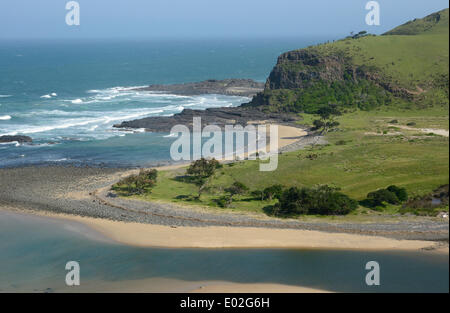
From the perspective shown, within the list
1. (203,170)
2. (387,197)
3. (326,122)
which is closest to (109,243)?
(203,170)

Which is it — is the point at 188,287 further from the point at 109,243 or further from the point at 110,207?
the point at 110,207

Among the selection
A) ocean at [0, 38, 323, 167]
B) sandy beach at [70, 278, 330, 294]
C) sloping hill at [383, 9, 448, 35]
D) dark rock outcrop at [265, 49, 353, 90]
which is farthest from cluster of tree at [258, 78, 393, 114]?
sandy beach at [70, 278, 330, 294]

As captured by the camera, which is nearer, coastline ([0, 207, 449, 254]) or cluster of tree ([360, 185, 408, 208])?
coastline ([0, 207, 449, 254])

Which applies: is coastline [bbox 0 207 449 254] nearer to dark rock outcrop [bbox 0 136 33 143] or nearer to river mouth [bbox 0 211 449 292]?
river mouth [bbox 0 211 449 292]

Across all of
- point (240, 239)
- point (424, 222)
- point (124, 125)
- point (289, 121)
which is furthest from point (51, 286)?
point (289, 121)

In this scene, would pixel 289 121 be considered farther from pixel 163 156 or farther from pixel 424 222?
pixel 424 222

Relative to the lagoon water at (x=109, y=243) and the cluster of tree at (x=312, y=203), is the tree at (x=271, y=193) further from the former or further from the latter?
the lagoon water at (x=109, y=243)

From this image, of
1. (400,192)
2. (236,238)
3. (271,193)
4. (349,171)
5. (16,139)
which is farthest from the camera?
(16,139)
